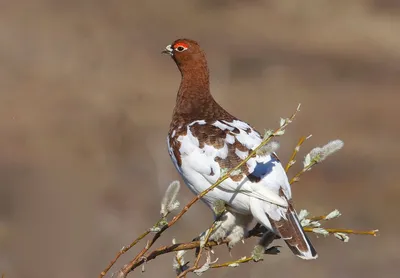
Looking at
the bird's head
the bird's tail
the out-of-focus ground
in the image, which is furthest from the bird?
the out-of-focus ground

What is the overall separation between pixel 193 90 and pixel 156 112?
9025 millimetres

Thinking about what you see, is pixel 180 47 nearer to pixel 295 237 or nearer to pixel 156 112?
pixel 295 237

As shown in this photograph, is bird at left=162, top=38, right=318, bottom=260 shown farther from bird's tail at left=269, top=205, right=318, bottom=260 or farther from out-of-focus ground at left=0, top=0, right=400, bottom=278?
out-of-focus ground at left=0, top=0, right=400, bottom=278

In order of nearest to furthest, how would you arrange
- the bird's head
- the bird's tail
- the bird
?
the bird's tail → the bird → the bird's head

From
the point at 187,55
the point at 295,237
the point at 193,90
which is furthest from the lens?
the point at 187,55

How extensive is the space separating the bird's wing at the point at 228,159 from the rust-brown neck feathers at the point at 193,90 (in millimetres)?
165

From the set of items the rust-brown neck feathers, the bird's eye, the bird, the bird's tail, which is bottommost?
the bird's tail

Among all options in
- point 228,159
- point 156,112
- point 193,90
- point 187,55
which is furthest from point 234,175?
point 156,112

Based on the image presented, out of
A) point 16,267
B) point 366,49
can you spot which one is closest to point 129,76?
point 366,49

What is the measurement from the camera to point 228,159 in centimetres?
439

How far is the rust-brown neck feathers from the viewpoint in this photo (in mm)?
4922

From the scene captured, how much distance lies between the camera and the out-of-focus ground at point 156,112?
10.7 meters

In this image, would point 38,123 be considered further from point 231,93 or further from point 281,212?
point 281,212

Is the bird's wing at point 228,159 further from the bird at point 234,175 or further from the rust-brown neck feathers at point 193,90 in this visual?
the rust-brown neck feathers at point 193,90
